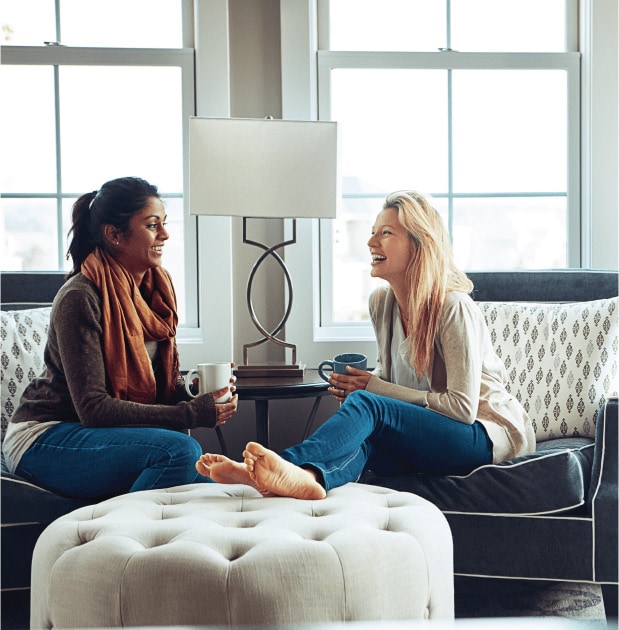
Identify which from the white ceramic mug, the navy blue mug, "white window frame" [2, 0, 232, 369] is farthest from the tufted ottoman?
"white window frame" [2, 0, 232, 369]

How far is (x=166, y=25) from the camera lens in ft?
10.3

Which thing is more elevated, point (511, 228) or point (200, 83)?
point (200, 83)

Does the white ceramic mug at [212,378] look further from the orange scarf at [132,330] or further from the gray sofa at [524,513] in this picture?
the gray sofa at [524,513]

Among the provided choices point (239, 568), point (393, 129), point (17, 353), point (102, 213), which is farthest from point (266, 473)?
point (393, 129)

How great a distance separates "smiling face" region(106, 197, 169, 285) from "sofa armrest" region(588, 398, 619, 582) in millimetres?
1343

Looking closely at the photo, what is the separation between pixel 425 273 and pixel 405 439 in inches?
19.3

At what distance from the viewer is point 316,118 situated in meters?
3.13

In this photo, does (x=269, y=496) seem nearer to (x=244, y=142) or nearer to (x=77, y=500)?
(x=77, y=500)

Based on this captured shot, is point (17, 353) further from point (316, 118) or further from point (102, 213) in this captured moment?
point (316, 118)

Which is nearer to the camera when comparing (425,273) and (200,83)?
(425,273)

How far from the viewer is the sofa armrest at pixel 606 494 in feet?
6.47

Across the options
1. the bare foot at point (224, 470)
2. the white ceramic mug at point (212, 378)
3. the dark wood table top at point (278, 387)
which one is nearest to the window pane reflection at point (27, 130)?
the dark wood table top at point (278, 387)

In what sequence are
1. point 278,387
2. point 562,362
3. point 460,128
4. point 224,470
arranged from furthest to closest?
point 460,128 < point 562,362 < point 278,387 < point 224,470

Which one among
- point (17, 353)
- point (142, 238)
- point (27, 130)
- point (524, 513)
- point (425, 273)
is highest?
point (27, 130)
